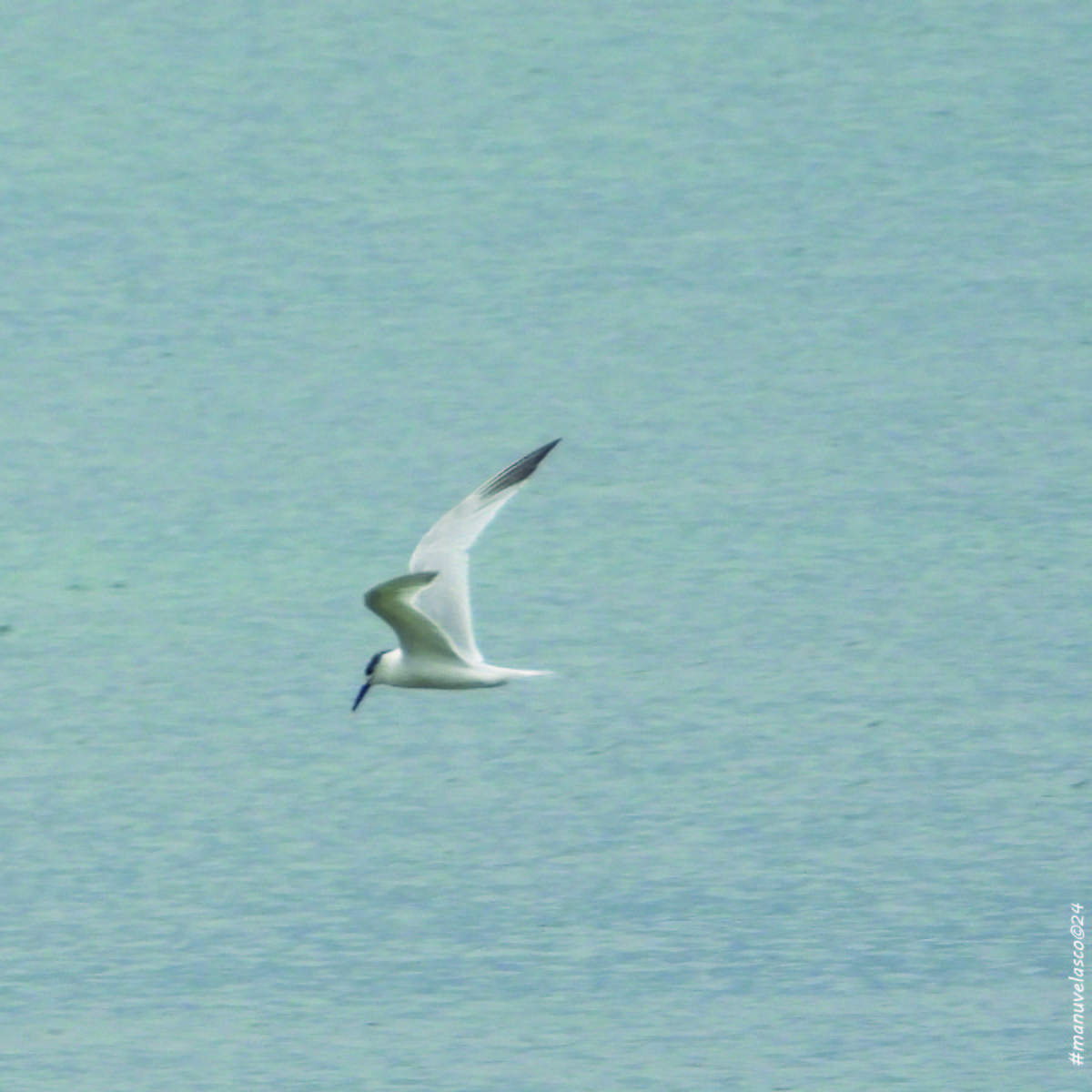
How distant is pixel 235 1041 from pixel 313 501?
8.06 feet

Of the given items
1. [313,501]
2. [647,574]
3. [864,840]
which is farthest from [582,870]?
[313,501]

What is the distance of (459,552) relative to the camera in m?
5.78

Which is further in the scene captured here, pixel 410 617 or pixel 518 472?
pixel 518 472

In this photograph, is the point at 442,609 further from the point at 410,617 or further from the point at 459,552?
the point at 410,617

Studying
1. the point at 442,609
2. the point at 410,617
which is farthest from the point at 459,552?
the point at 410,617

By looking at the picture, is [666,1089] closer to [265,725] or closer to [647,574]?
[265,725]

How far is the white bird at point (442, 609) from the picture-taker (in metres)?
5.24

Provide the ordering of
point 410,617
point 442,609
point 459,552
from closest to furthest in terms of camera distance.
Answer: point 410,617 → point 442,609 → point 459,552

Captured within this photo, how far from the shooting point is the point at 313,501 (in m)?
7.52

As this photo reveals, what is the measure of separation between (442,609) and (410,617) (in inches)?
13.5

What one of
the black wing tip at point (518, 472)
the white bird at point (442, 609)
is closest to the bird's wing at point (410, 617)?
the white bird at point (442, 609)

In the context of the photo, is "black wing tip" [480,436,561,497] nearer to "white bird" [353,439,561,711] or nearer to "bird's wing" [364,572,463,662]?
"white bird" [353,439,561,711]

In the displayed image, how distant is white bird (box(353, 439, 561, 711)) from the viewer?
524cm

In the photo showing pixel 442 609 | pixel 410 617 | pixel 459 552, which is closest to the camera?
pixel 410 617
